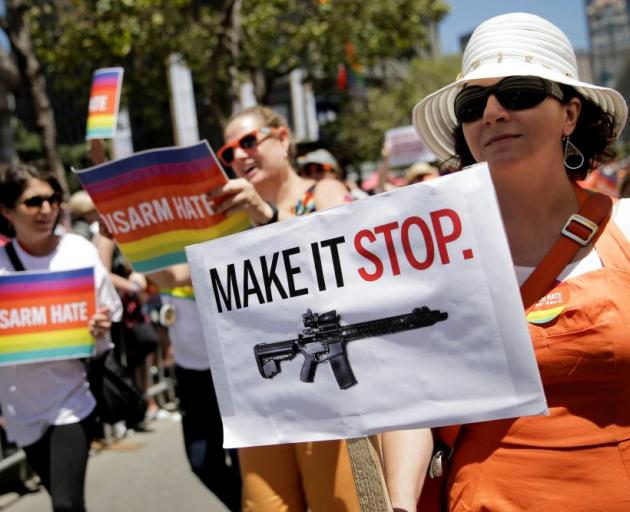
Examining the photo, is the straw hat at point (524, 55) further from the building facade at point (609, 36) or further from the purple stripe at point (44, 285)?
the building facade at point (609, 36)

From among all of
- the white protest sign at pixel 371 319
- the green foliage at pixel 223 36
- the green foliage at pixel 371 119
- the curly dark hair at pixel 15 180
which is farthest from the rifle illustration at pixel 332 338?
the green foliage at pixel 371 119

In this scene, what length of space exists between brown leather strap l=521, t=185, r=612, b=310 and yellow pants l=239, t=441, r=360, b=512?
1302 millimetres

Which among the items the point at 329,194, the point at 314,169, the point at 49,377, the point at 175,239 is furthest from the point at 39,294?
the point at 314,169

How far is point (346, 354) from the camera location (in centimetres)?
187

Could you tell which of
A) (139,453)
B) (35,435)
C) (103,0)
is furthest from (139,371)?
(103,0)

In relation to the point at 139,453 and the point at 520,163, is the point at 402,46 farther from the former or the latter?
the point at 520,163

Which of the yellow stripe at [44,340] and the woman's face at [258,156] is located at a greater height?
the woman's face at [258,156]

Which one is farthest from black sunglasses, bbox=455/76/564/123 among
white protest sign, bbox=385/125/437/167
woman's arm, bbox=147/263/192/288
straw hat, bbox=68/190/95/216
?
white protest sign, bbox=385/125/437/167

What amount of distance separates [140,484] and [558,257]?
16.5 ft

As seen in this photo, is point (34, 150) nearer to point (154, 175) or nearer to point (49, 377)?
point (49, 377)

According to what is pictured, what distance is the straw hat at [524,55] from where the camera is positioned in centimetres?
198

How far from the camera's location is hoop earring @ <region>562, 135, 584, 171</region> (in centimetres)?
221

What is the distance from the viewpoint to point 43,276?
384 centimetres

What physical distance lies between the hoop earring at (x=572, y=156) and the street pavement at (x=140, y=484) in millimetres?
3896
